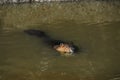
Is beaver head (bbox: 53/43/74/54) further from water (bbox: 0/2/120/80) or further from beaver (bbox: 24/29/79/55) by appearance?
water (bbox: 0/2/120/80)

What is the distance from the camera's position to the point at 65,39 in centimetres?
1126

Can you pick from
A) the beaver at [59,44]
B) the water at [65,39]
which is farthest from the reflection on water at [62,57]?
the beaver at [59,44]

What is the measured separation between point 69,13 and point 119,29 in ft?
8.49

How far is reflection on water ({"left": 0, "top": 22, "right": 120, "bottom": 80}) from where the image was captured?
351 inches

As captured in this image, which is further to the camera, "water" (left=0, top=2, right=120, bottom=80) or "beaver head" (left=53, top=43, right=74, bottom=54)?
"beaver head" (left=53, top=43, right=74, bottom=54)

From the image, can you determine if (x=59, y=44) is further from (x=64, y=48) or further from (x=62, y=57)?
(x=62, y=57)

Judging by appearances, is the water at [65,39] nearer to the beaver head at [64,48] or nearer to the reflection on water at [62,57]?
the reflection on water at [62,57]

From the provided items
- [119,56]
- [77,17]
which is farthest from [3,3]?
[119,56]

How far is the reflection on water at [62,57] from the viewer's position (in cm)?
892

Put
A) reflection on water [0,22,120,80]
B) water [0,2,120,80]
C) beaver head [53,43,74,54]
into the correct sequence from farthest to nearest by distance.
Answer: beaver head [53,43,74,54] → water [0,2,120,80] → reflection on water [0,22,120,80]

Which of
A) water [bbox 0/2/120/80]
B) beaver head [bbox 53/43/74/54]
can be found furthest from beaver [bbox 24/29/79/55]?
water [bbox 0/2/120/80]

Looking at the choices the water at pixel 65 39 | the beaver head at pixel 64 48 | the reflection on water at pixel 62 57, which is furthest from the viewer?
the beaver head at pixel 64 48

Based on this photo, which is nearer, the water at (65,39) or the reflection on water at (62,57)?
the reflection on water at (62,57)

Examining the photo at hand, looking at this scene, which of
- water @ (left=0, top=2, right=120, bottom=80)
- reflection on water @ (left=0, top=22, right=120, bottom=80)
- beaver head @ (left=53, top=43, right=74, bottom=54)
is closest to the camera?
reflection on water @ (left=0, top=22, right=120, bottom=80)
